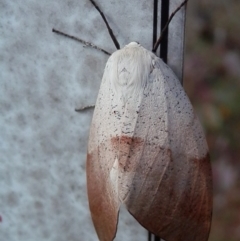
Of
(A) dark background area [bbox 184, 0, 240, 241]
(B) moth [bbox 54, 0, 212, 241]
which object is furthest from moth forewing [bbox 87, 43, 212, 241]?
(A) dark background area [bbox 184, 0, 240, 241]

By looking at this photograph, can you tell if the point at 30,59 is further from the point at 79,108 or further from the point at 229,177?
the point at 229,177

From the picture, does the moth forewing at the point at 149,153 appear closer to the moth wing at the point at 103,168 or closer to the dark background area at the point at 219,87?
the moth wing at the point at 103,168

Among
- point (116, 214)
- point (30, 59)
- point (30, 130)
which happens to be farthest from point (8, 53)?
point (116, 214)

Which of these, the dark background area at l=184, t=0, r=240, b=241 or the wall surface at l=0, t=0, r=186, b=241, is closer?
the wall surface at l=0, t=0, r=186, b=241

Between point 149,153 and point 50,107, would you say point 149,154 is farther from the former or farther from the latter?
point 50,107

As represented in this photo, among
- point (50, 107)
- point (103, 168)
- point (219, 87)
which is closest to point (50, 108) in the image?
point (50, 107)

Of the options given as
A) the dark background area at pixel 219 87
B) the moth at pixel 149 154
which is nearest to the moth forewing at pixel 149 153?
the moth at pixel 149 154

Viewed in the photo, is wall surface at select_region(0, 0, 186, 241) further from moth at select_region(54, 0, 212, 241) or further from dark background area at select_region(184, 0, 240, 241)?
dark background area at select_region(184, 0, 240, 241)
